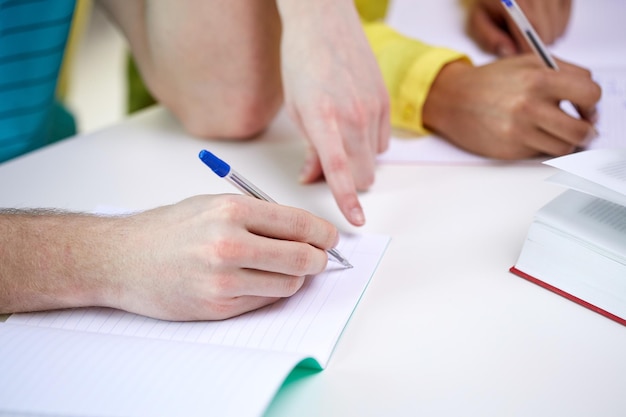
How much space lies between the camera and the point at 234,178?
553 mm

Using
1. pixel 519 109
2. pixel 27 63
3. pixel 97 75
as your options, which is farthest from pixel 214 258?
pixel 97 75

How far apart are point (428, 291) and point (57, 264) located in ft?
1.04

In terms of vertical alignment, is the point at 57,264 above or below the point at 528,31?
below

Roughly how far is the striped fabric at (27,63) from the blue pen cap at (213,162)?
1.81ft

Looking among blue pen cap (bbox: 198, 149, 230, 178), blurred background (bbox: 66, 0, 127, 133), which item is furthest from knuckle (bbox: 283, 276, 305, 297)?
blurred background (bbox: 66, 0, 127, 133)

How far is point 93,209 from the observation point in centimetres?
73

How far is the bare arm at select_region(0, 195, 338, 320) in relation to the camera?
0.51 metres

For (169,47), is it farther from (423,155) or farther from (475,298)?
(475,298)

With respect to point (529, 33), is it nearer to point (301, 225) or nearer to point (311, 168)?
point (311, 168)

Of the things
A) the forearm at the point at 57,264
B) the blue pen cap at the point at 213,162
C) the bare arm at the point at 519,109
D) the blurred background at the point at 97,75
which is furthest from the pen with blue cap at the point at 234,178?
the blurred background at the point at 97,75

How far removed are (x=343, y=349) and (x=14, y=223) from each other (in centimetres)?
32

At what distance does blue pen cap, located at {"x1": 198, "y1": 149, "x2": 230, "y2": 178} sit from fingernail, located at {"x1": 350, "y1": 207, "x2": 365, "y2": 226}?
6.9 inches

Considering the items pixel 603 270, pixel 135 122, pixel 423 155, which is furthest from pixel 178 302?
pixel 135 122

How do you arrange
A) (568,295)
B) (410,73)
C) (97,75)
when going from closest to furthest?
(568,295) → (410,73) → (97,75)
